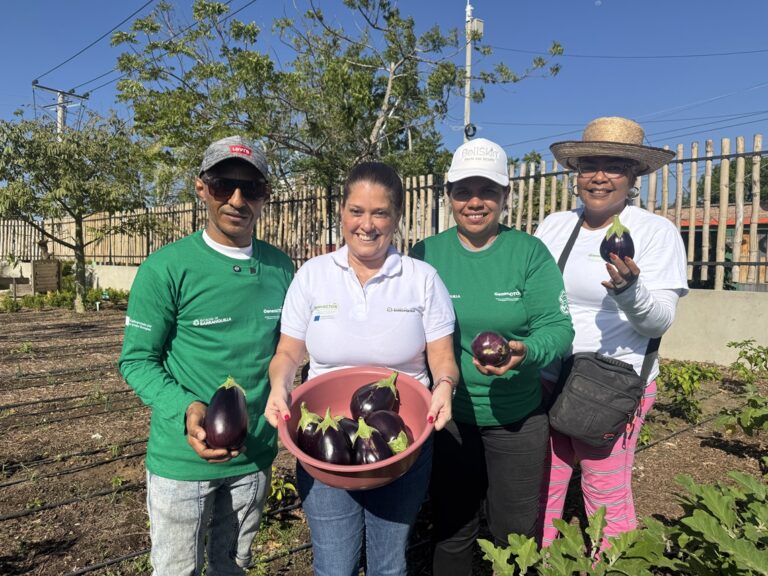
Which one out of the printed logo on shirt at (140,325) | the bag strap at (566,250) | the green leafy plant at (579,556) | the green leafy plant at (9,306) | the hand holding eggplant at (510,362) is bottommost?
the green leafy plant at (9,306)

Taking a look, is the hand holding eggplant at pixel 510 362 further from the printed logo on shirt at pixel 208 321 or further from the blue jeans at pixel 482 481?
the printed logo on shirt at pixel 208 321

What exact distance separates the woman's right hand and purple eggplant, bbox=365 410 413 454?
0.26m

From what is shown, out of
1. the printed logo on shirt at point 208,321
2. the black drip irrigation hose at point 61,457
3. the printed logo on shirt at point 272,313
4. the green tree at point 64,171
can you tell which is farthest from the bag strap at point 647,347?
the green tree at point 64,171

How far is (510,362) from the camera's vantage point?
1.85m

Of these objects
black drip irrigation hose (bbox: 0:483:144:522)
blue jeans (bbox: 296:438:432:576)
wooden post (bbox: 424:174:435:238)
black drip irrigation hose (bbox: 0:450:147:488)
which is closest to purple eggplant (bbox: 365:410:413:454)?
blue jeans (bbox: 296:438:432:576)

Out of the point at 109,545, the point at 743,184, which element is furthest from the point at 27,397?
the point at 743,184

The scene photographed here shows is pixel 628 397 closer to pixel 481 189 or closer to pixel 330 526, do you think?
pixel 481 189

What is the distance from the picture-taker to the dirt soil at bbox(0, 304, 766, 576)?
2.98 m

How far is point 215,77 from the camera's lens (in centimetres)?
1127

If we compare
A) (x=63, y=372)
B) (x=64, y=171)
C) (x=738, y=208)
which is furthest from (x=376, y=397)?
(x=64, y=171)

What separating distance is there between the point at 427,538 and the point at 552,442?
1.14 m

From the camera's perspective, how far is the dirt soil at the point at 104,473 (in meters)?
2.98

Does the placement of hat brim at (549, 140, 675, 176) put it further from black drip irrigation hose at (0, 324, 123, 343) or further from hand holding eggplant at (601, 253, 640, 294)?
black drip irrigation hose at (0, 324, 123, 343)

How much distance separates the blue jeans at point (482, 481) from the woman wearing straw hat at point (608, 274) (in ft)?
1.11
